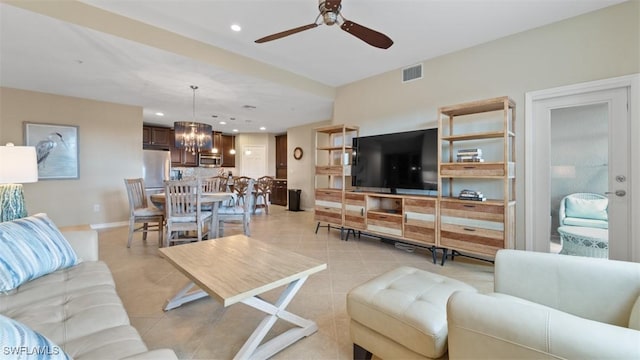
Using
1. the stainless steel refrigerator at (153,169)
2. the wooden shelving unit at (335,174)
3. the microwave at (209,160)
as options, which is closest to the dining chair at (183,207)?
the wooden shelving unit at (335,174)

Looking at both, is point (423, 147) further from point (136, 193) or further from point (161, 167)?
point (161, 167)

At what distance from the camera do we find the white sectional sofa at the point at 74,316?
34.3 inches

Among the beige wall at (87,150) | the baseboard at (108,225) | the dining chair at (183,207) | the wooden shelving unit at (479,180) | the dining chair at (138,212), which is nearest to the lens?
the wooden shelving unit at (479,180)

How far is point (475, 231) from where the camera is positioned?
2.82m

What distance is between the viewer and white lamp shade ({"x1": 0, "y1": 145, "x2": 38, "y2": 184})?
6.56 ft

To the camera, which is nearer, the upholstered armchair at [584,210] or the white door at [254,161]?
the upholstered armchair at [584,210]

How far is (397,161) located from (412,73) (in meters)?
1.33

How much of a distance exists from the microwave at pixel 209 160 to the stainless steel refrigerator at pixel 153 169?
6.03ft

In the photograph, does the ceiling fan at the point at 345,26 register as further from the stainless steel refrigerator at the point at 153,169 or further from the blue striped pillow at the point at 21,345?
the stainless steel refrigerator at the point at 153,169

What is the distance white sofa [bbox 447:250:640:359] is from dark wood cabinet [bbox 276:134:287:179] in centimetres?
755

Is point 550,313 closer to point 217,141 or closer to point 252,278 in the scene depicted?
point 252,278

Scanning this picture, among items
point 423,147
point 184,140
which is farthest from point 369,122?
point 184,140

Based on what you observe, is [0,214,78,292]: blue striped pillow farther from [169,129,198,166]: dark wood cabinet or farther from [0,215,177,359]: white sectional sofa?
[169,129,198,166]: dark wood cabinet

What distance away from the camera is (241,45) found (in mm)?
3322
